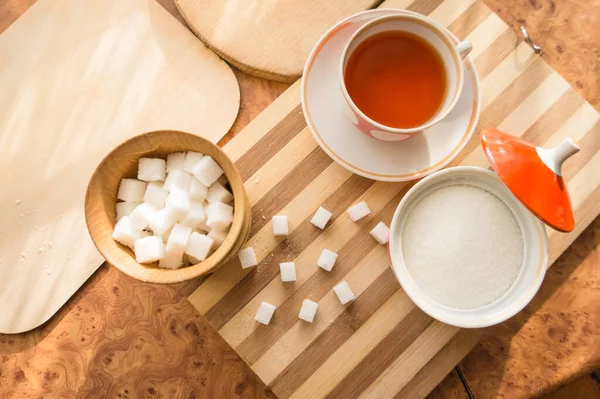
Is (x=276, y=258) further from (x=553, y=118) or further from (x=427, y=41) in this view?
(x=553, y=118)

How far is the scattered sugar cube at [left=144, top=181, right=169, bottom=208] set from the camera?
85cm

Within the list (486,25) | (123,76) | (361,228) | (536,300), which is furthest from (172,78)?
(536,300)

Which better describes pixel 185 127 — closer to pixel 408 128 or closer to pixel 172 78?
pixel 172 78

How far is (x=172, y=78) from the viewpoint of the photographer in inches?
39.8

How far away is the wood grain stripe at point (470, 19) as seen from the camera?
0.94 metres

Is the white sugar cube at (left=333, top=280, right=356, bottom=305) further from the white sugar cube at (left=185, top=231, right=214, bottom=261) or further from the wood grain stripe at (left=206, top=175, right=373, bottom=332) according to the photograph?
the white sugar cube at (left=185, top=231, right=214, bottom=261)

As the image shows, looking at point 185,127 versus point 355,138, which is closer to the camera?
point 355,138

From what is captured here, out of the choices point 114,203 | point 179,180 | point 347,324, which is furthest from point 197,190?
point 347,324

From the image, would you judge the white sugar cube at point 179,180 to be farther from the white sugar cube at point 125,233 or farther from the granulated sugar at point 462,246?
the granulated sugar at point 462,246

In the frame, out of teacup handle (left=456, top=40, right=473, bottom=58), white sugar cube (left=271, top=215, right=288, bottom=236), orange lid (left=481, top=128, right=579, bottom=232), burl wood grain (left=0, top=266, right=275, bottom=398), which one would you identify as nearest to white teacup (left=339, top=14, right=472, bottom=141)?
teacup handle (left=456, top=40, right=473, bottom=58)

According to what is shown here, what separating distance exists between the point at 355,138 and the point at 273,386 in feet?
1.54

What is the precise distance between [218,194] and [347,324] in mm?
334

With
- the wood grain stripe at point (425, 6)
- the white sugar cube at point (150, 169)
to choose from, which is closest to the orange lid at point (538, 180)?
the wood grain stripe at point (425, 6)

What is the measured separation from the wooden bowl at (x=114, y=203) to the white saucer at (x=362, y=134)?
0.19 m
